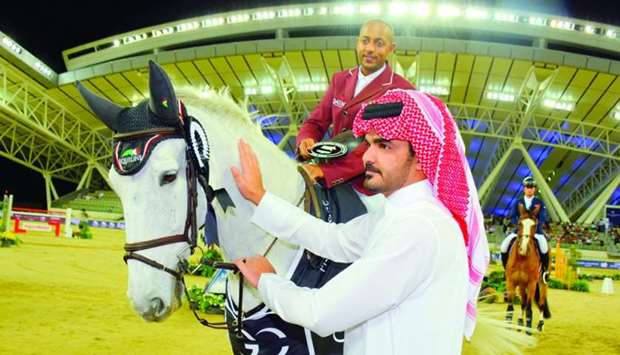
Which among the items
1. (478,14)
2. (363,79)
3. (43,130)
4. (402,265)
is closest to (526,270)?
(363,79)

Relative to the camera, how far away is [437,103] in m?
1.71

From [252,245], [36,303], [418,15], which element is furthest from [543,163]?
[252,245]

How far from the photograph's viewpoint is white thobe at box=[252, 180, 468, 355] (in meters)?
1.38

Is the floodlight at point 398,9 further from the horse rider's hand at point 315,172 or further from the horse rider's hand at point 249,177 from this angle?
the horse rider's hand at point 249,177

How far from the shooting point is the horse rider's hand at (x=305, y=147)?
2.78 meters

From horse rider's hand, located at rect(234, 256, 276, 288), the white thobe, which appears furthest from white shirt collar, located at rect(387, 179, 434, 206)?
horse rider's hand, located at rect(234, 256, 276, 288)

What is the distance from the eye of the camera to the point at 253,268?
171 cm

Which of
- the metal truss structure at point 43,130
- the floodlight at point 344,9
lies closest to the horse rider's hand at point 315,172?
the floodlight at point 344,9

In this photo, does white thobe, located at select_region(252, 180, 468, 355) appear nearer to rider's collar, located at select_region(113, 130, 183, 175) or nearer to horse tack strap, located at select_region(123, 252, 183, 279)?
horse tack strap, located at select_region(123, 252, 183, 279)

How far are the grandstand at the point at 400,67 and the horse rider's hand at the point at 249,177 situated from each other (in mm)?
19577

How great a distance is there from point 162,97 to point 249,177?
1.52 feet

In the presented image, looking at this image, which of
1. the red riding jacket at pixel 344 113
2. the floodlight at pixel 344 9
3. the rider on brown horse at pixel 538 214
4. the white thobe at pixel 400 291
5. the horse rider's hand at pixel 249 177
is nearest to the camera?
the white thobe at pixel 400 291

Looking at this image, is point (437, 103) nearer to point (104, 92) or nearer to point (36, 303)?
point (36, 303)

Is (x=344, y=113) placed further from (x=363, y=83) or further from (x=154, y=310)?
(x=154, y=310)
